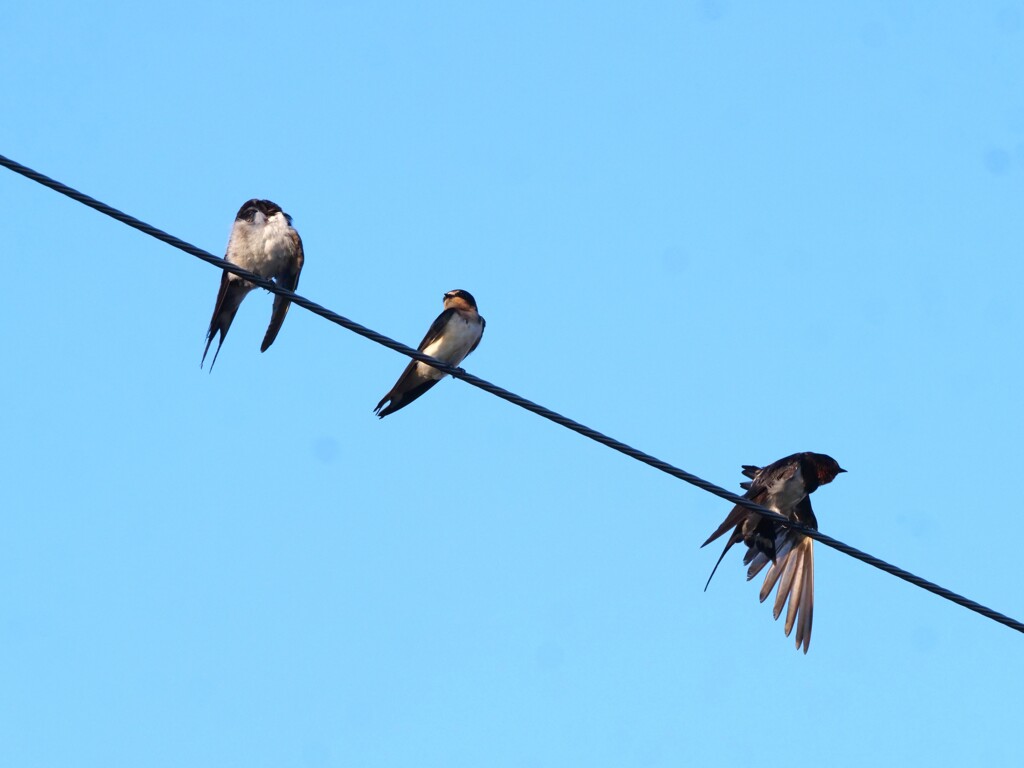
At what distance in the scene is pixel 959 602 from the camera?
5469 mm

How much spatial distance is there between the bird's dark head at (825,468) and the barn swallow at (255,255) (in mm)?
3280

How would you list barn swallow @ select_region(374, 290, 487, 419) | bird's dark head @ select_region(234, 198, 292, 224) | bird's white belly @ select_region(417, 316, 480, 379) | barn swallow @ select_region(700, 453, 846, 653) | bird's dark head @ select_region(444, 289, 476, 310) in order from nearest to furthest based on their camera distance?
barn swallow @ select_region(700, 453, 846, 653)
bird's dark head @ select_region(234, 198, 292, 224)
barn swallow @ select_region(374, 290, 487, 419)
bird's white belly @ select_region(417, 316, 480, 379)
bird's dark head @ select_region(444, 289, 476, 310)

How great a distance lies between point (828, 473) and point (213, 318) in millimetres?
3770

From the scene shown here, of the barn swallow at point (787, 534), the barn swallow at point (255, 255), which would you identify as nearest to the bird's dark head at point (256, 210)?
the barn swallow at point (255, 255)

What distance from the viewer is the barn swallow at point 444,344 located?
962 cm

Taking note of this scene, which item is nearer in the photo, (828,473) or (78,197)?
(78,197)

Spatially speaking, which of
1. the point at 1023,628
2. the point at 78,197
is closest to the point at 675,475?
the point at 1023,628

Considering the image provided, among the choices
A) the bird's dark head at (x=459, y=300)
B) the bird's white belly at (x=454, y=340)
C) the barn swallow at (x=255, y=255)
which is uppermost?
the bird's dark head at (x=459, y=300)

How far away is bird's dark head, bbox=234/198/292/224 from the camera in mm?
9359

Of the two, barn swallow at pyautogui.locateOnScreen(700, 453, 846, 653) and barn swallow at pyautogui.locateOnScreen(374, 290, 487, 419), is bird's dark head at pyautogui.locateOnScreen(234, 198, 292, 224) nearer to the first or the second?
barn swallow at pyautogui.locateOnScreen(374, 290, 487, 419)

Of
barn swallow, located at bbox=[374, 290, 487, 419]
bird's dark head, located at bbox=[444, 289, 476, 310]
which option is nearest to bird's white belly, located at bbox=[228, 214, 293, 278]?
barn swallow, located at bbox=[374, 290, 487, 419]

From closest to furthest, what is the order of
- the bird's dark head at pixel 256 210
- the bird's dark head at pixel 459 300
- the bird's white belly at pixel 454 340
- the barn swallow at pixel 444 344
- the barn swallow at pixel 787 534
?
the barn swallow at pixel 787 534 < the bird's dark head at pixel 256 210 < the barn swallow at pixel 444 344 < the bird's white belly at pixel 454 340 < the bird's dark head at pixel 459 300

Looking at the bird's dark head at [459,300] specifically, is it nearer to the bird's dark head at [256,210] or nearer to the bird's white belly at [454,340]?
the bird's white belly at [454,340]

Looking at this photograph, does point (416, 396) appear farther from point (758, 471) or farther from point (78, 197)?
point (78, 197)
